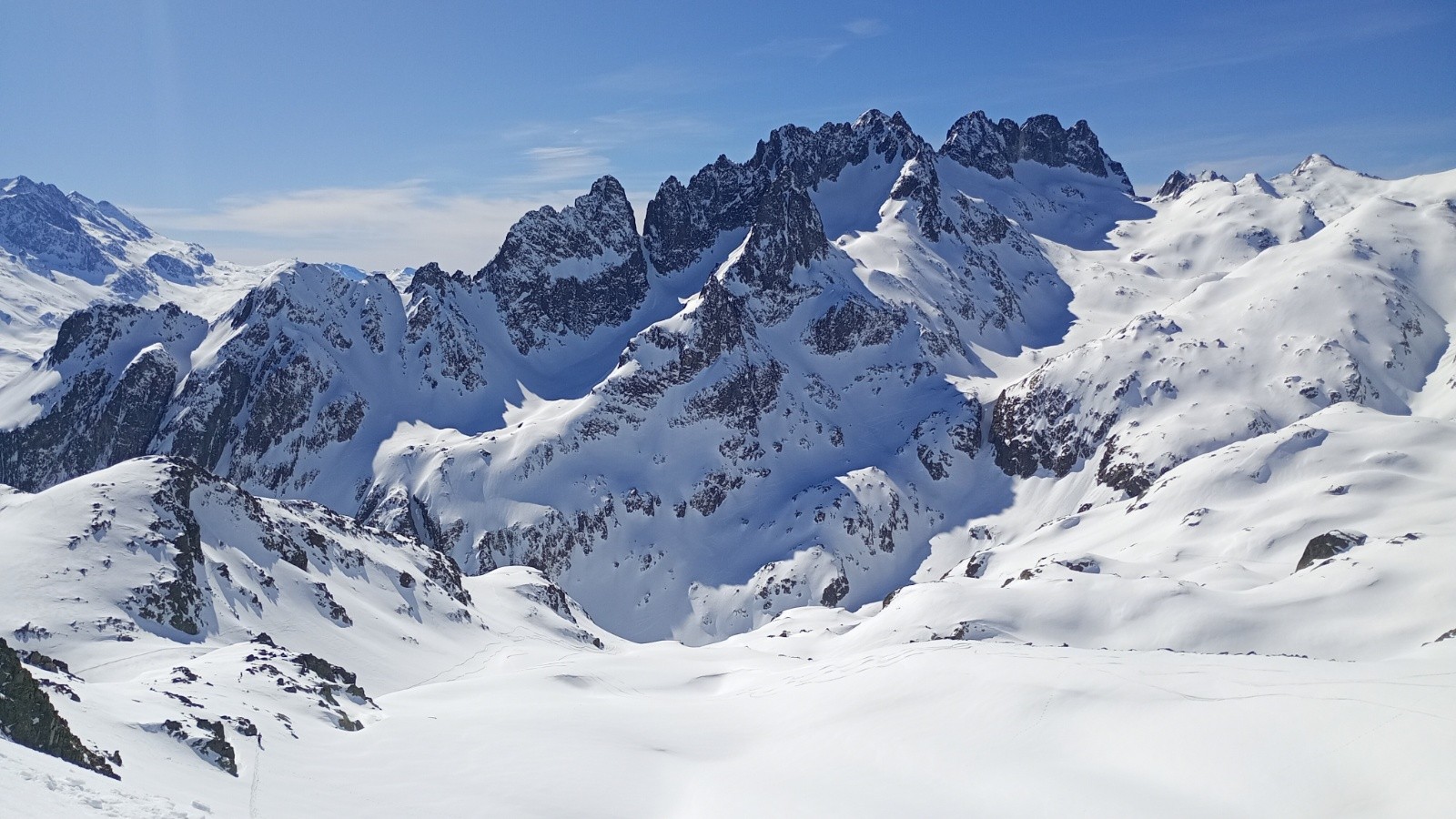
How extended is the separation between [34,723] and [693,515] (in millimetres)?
141877

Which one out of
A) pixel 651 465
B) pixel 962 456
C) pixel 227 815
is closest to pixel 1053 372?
pixel 962 456

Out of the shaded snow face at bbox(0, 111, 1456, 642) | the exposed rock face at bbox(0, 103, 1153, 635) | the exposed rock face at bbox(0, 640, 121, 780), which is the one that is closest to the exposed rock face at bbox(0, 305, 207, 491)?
the shaded snow face at bbox(0, 111, 1456, 642)

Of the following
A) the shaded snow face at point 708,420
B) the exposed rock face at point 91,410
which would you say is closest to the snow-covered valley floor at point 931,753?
the shaded snow face at point 708,420

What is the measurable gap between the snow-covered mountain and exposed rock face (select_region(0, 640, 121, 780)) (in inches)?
11.7

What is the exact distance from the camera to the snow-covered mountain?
44.4 m

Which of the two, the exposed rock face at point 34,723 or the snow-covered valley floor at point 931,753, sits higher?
the exposed rock face at point 34,723

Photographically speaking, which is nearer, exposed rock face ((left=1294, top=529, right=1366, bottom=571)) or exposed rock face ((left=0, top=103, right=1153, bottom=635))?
exposed rock face ((left=1294, top=529, right=1366, bottom=571))

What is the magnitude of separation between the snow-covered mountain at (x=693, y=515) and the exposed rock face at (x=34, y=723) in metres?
0.30

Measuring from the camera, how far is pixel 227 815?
Result: 21.9m

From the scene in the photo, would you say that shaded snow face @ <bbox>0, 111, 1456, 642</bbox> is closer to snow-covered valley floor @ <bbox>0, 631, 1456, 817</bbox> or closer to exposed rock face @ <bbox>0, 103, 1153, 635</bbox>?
exposed rock face @ <bbox>0, 103, 1153, 635</bbox>

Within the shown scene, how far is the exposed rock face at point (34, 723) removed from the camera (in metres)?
22.2

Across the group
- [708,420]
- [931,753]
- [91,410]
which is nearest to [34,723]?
[931,753]

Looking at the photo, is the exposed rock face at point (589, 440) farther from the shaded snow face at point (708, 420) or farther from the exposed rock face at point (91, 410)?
the exposed rock face at point (91, 410)

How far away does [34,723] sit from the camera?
22.9 meters
